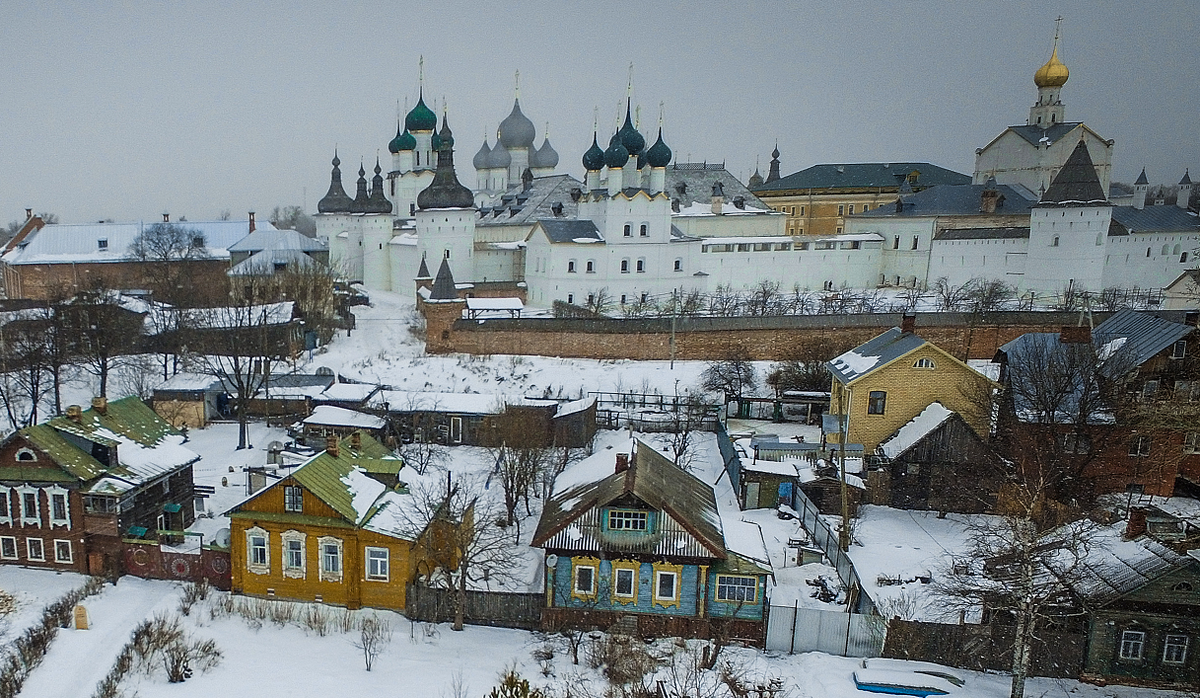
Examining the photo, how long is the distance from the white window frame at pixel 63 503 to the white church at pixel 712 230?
86.7 feet

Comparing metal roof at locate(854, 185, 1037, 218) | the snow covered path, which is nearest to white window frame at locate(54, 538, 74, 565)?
the snow covered path

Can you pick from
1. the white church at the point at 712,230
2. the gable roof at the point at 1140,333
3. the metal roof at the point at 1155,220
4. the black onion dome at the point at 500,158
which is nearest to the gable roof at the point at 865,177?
the white church at the point at 712,230

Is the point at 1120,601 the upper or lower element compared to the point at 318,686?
upper

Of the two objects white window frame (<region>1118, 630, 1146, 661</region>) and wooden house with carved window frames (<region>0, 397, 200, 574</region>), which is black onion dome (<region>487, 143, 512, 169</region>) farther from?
white window frame (<region>1118, 630, 1146, 661</region>)

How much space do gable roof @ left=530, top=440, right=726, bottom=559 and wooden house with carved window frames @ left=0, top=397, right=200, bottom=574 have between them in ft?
33.0

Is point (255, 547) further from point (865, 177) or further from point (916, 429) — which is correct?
point (865, 177)

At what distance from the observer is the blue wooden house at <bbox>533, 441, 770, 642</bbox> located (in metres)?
16.2

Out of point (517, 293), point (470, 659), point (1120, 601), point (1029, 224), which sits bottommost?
point (470, 659)

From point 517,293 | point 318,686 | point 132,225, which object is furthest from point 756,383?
point 132,225

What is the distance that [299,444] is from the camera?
27094 mm

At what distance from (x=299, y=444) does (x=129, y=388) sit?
11.1 meters

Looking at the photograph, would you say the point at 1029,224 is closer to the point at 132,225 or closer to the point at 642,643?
the point at 642,643

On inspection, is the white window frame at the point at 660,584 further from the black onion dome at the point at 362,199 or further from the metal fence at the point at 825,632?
the black onion dome at the point at 362,199

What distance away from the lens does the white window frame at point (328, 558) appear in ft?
56.1
